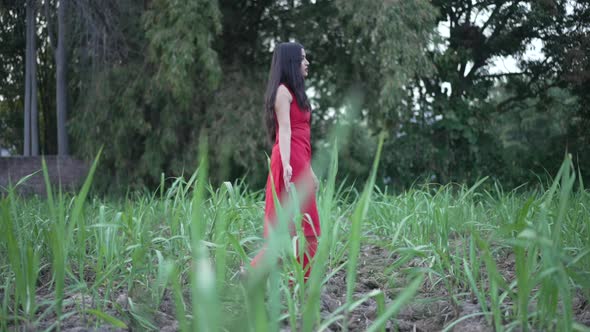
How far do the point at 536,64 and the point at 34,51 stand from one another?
420 inches

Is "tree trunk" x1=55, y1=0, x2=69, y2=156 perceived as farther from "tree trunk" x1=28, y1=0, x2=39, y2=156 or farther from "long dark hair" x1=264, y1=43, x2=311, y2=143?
"long dark hair" x1=264, y1=43, x2=311, y2=143

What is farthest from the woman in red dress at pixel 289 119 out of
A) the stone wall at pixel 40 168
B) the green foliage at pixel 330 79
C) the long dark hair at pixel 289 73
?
the stone wall at pixel 40 168

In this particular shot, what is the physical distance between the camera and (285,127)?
2881 mm

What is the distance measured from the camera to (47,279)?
7.86 feet

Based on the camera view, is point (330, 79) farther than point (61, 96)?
No

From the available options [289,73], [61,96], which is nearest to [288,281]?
[289,73]

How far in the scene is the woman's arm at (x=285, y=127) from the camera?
2850mm

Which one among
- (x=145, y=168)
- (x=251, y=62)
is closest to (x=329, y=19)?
(x=251, y=62)

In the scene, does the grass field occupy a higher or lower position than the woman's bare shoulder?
lower

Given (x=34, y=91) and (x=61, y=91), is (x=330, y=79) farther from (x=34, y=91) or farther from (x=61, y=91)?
(x=34, y=91)

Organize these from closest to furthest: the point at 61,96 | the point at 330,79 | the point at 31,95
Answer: the point at 330,79 → the point at 61,96 → the point at 31,95

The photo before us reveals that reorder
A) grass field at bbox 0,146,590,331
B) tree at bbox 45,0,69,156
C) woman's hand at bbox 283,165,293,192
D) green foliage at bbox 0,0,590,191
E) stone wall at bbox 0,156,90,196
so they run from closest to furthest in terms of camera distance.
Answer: grass field at bbox 0,146,590,331
woman's hand at bbox 283,165,293,192
green foliage at bbox 0,0,590,191
stone wall at bbox 0,156,90,196
tree at bbox 45,0,69,156

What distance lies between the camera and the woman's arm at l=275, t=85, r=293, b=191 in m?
2.85

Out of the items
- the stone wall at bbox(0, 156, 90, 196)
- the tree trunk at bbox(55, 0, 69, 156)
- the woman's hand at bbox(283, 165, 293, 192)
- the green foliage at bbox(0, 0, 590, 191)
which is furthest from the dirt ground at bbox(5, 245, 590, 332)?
the tree trunk at bbox(55, 0, 69, 156)
